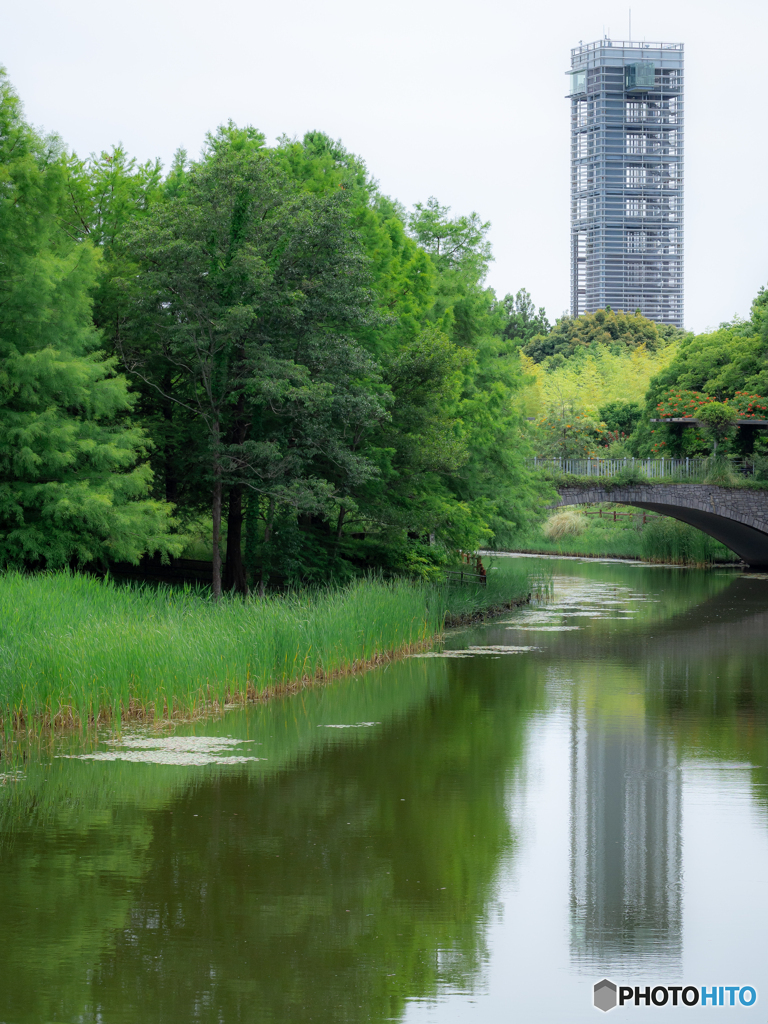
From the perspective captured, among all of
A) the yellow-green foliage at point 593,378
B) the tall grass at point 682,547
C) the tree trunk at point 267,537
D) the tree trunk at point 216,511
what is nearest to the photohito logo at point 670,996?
the tree trunk at point 216,511

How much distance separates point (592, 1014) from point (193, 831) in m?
3.58

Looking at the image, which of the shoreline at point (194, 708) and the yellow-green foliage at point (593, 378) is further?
the yellow-green foliage at point (593, 378)

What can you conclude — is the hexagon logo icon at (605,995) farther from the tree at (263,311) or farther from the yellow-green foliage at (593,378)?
the yellow-green foliage at (593,378)

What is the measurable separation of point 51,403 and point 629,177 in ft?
415

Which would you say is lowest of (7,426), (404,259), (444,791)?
(444,791)

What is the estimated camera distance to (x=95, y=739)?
10.9m

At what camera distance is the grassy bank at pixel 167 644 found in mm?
11141

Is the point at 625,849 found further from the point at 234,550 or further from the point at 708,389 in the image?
the point at 708,389

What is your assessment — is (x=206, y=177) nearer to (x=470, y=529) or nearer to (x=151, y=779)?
(x=470, y=529)

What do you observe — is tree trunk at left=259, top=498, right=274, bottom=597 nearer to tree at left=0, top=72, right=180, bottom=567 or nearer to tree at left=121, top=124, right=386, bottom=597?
tree at left=121, top=124, right=386, bottom=597

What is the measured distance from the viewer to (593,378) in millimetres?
68875

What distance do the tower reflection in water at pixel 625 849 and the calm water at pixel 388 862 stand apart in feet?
0.08

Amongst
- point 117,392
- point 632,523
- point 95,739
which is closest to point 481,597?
point 117,392

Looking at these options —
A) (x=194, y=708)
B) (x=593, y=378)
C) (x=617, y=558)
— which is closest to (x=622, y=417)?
(x=617, y=558)
